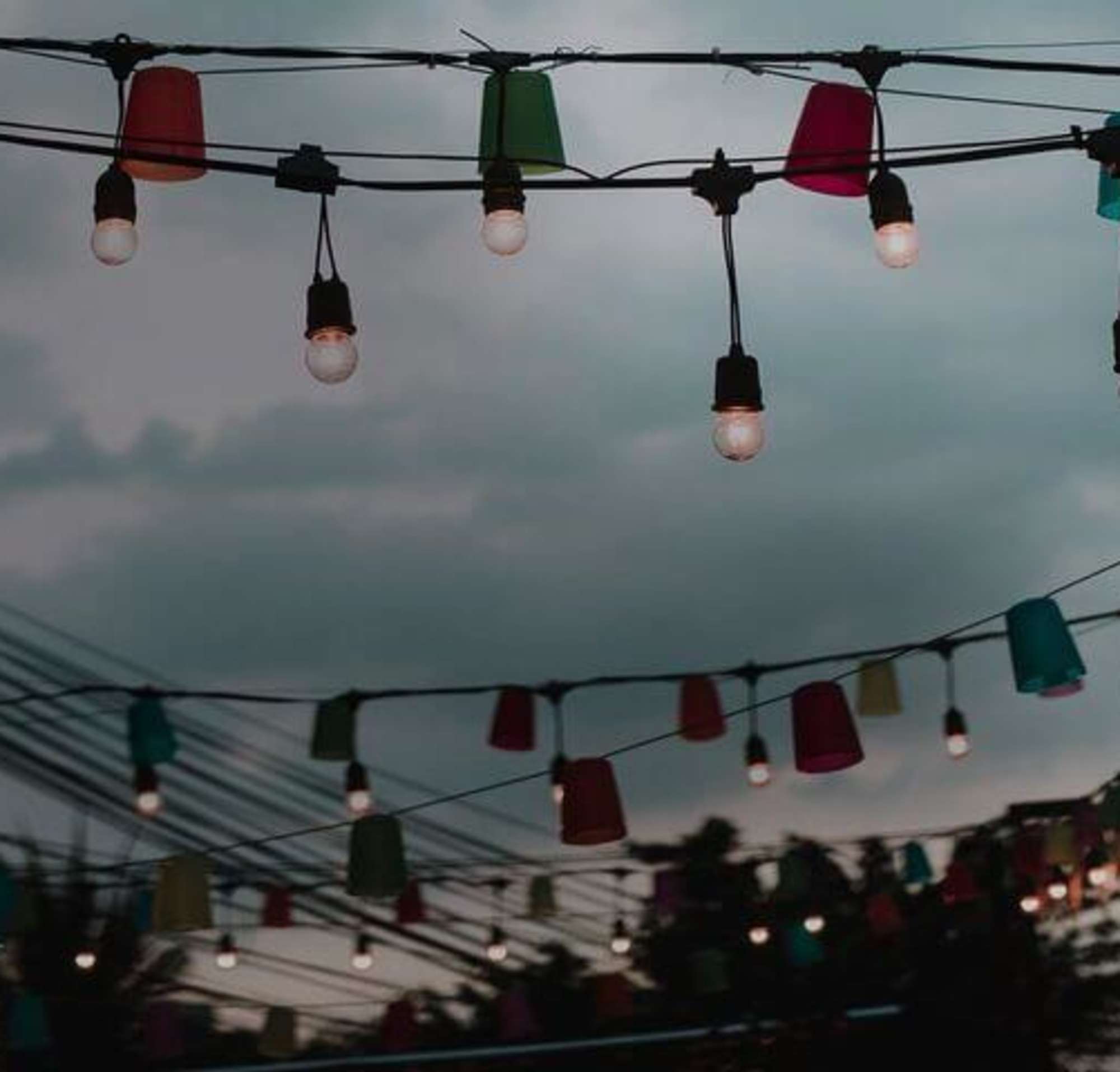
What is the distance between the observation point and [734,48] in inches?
219

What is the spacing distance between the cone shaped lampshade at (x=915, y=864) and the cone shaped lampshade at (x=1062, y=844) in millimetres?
1609

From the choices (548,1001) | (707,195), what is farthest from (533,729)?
(548,1001)

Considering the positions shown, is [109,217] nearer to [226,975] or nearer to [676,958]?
[226,975]

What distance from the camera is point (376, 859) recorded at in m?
9.38

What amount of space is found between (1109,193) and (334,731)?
5640 mm

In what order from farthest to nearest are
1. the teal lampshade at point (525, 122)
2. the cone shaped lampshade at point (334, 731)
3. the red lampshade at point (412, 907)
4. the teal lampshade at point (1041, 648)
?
the red lampshade at point (412, 907) → the cone shaped lampshade at point (334, 731) → the teal lampshade at point (1041, 648) → the teal lampshade at point (525, 122)

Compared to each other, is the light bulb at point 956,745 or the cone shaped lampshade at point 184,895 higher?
the light bulb at point 956,745

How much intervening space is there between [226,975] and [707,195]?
17.0 meters

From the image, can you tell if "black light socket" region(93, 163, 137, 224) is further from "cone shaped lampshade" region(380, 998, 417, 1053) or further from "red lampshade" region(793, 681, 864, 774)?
"cone shaped lampshade" region(380, 998, 417, 1053)

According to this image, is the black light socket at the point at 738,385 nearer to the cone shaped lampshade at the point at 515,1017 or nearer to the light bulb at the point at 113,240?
the light bulb at the point at 113,240

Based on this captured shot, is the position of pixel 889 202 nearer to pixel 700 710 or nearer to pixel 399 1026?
pixel 700 710

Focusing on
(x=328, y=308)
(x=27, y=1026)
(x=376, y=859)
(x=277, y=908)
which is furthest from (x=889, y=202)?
(x=27, y=1026)

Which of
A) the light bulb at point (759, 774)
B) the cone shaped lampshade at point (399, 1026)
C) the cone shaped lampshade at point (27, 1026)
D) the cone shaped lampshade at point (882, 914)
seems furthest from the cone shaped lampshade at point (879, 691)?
the cone shaped lampshade at point (399, 1026)

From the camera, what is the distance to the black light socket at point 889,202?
5.49 meters
